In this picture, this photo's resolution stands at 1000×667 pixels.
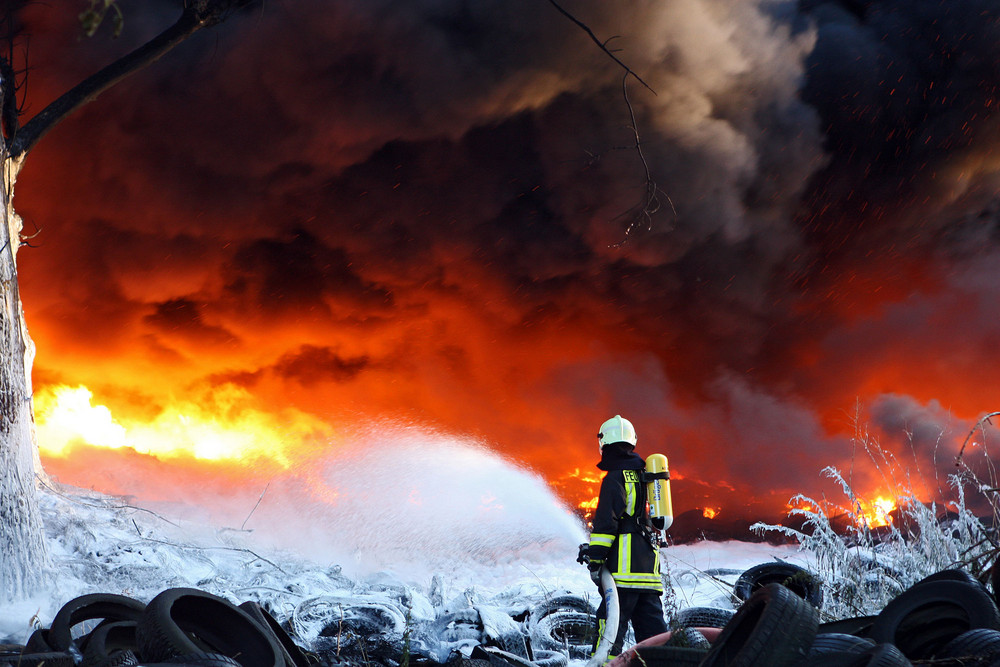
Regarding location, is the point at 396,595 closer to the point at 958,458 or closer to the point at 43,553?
the point at 43,553

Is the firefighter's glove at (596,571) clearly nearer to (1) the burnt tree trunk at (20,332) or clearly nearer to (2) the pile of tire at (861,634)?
(2) the pile of tire at (861,634)

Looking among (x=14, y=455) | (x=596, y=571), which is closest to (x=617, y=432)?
(x=596, y=571)

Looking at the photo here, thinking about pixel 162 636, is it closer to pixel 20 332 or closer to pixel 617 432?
pixel 617 432

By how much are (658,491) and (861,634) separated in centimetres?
221

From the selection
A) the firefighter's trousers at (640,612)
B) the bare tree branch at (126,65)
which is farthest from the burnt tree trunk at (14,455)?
the firefighter's trousers at (640,612)

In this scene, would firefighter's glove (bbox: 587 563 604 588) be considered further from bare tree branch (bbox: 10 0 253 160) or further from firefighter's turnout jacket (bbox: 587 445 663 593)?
bare tree branch (bbox: 10 0 253 160)

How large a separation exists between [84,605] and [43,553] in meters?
2.59

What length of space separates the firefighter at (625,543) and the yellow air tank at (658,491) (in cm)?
6

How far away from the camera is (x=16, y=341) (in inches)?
257

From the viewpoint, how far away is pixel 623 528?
18.1ft

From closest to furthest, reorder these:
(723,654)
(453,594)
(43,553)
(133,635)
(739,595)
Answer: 1. (723,654)
2. (133,635)
3. (739,595)
4. (43,553)
5. (453,594)

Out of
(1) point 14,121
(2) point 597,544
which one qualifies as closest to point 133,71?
(1) point 14,121

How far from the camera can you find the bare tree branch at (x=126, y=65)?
722 centimetres

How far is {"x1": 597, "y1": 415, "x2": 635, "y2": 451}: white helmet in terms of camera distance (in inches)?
223
